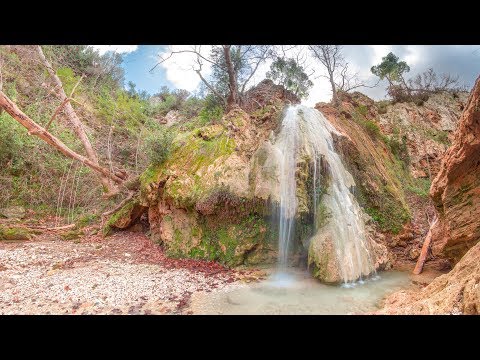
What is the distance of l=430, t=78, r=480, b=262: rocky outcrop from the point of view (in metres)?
4.74

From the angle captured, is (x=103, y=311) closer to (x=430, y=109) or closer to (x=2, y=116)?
(x=2, y=116)

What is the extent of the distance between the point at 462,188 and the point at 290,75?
40.4ft

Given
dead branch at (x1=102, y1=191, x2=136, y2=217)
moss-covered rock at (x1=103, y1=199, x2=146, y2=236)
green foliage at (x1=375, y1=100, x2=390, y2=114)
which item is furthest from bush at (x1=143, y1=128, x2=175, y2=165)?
green foliage at (x1=375, y1=100, x2=390, y2=114)

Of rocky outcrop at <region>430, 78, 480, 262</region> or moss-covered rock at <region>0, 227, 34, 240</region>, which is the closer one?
rocky outcrop at <region>430, 78, 480, 262</region>

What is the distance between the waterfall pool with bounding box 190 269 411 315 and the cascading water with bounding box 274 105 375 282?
1.85 feet

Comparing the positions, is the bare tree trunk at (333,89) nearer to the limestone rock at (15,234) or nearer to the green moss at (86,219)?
the green moss at (86,219)

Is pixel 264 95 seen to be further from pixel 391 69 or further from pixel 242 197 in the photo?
pixel 391 69

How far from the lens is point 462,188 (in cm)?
541

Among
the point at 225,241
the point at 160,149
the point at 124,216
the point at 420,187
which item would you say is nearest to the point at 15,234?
the point at 124,216

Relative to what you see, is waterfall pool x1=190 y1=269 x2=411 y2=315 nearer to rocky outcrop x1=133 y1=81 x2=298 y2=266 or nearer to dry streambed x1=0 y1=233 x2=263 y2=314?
dry streambed x1=0 y1=233 x2=263 y2=314

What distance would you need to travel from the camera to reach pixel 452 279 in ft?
12.0

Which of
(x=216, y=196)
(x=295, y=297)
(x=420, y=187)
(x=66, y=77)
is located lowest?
(x=295, y=297)

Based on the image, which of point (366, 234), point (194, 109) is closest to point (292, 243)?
point (366, 234)

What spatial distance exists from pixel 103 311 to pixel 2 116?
9.97 m
